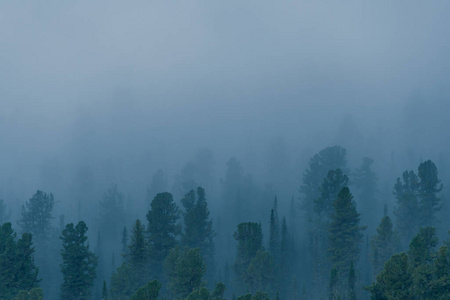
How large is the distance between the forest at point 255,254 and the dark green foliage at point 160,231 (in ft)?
0.57

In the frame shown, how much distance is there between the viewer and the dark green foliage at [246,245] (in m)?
60.0

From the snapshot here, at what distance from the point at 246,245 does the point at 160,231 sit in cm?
1543

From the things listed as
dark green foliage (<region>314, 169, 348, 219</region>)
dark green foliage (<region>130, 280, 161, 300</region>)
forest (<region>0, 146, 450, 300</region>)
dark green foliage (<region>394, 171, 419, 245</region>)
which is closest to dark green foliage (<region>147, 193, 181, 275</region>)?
forest (<region>0, 146, 450, 300</region>)

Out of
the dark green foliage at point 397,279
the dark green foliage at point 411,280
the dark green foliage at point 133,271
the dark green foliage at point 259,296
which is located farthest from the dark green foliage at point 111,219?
the dark green foliage at point 397,279

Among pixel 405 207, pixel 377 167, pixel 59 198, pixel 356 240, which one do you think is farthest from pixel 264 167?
pixel 356 240

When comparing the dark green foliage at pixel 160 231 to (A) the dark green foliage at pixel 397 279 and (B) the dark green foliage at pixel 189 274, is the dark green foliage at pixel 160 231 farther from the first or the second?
(A) the dark green foliage at pixel 397 279

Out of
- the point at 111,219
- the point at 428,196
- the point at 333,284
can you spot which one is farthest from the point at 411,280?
the point at 111,219

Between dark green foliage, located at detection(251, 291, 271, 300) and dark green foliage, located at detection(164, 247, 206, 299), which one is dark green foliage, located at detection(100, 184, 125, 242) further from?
dark green foliage, located at detection(251, 291, 271, 300)

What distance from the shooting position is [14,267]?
45.7m

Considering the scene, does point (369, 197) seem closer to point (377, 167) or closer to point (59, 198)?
point (377, 167)

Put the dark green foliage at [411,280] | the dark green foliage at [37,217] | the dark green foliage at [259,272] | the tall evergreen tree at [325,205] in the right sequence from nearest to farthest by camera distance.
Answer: the dark green foliage at [411,280] → the dark green foliage at [259,272] → the tall evergreen tree at [325,205] → the dark green foliage at [37,217]

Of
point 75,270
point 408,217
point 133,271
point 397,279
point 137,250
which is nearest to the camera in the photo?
point 397,279

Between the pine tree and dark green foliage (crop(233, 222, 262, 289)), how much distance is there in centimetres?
1182

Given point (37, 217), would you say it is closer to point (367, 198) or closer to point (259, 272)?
point (259, 272)
